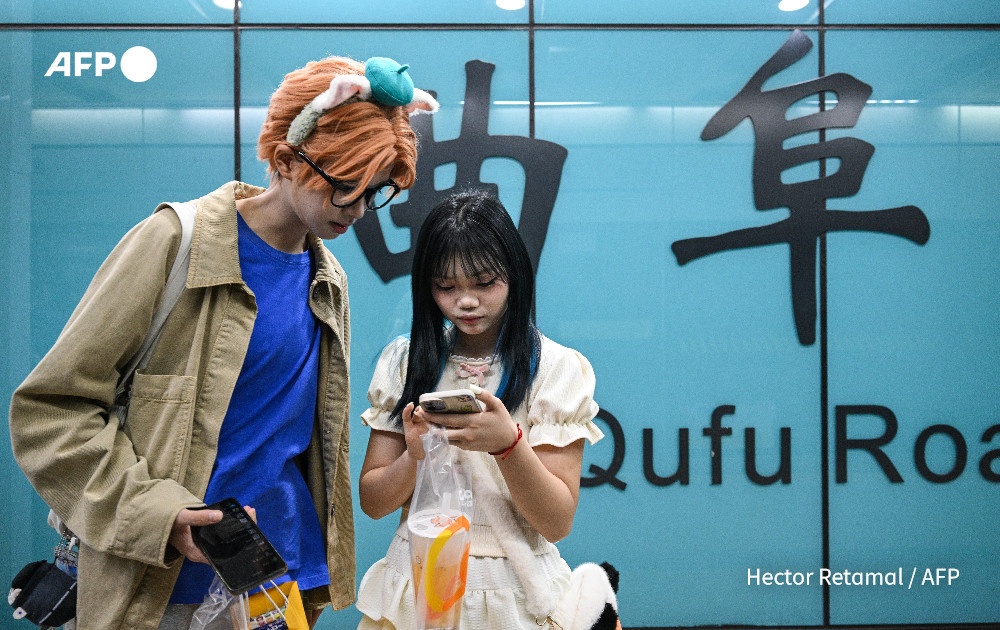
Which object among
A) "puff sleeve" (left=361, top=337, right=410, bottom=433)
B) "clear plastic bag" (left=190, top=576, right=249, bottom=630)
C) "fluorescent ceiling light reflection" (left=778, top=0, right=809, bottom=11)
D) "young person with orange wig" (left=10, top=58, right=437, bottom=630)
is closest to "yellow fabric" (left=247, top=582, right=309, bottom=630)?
"clear plastic bag" (left=190, top=576, right=249, bottom=630)

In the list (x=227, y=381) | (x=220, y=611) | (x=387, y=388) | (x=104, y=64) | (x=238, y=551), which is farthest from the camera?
(x=104, y=64)

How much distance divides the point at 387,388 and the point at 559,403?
1.38ft

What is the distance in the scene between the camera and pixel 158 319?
152 cm

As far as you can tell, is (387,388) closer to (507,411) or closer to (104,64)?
(507,411)

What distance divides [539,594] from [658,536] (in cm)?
254

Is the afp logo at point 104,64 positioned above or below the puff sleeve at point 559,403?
above

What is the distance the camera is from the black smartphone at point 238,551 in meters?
1.26

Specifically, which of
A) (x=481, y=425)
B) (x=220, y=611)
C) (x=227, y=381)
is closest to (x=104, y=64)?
A: (x=227, y=381)

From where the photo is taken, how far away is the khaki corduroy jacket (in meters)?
1.39

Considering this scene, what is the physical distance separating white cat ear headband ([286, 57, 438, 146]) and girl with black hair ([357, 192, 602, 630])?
27cm

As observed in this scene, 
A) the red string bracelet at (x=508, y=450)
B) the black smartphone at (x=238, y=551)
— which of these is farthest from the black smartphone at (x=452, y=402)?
the black smartphone at (x=238, y=551)

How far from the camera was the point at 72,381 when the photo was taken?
139cm

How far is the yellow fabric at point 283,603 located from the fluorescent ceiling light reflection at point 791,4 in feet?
12.9

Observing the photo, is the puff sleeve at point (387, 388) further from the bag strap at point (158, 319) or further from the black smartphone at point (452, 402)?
the bag strap at point (158, 319)
